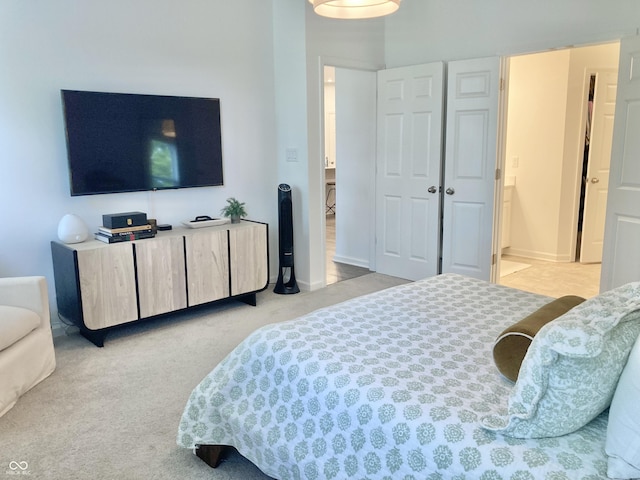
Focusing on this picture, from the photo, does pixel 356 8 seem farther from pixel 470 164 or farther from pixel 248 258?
pixel 470 164

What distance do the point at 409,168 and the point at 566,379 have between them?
3.56 metres

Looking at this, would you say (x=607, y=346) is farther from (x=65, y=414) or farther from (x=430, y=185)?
(x=430, y=185)

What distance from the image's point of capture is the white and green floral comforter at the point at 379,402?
1384 mm

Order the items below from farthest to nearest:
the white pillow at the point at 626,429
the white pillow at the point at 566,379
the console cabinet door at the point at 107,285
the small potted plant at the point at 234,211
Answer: the small potted plant at the point at 234,211, the console cabinet door at the point at 107,285, the white pillow at the point at 566,379, the white pillow at the point at 626,429

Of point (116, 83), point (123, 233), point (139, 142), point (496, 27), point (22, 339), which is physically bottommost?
point (22, 339)

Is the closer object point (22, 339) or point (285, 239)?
point (22, 339)

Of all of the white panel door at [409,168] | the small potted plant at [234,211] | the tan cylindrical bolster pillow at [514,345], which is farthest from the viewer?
the white panel door at [409,168]

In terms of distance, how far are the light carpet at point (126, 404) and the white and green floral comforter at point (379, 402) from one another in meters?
0.26

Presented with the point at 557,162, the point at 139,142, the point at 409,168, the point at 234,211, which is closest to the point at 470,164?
the point at 409,168

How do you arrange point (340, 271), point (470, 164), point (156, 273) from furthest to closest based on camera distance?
point (340, 271), point (470, 164), point (156, 273)

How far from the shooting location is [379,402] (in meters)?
1.58

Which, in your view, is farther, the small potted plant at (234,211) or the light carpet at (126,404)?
the small potted plant at (234,211)

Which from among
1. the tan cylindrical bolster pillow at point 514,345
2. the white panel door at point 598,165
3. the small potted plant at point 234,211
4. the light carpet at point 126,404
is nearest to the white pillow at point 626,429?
the tan cylindrical bolster pillow at point 514,345

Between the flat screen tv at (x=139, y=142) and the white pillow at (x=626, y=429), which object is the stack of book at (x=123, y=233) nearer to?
the flat screen tv at (x=139, y=142)
